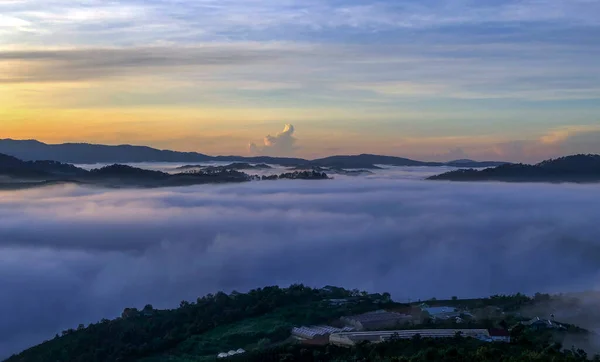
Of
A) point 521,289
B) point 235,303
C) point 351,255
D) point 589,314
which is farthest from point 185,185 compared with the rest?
point 589,314

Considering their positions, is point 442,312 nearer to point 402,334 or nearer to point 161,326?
point 402,334

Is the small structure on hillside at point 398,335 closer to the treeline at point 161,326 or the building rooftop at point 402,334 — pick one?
the building rooftop at point 402,334

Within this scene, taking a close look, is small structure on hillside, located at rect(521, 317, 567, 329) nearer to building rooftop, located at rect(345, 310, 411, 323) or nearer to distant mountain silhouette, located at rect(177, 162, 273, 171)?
building rooftop, located at rect(345, 310, 411, 323)

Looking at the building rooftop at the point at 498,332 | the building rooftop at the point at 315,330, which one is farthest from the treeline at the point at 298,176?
the building rooftop at the point at 498,332

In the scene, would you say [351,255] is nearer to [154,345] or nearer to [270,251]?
[270,251]

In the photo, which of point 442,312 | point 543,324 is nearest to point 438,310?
point 442,312

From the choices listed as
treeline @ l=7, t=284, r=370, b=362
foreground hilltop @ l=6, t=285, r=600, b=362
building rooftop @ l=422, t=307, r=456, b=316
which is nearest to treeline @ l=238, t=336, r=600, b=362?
foreground hilltop @ l=6, t=285, r=600, b=362

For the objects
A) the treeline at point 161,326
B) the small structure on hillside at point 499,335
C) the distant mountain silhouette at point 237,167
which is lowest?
the treeline at point 161,326
